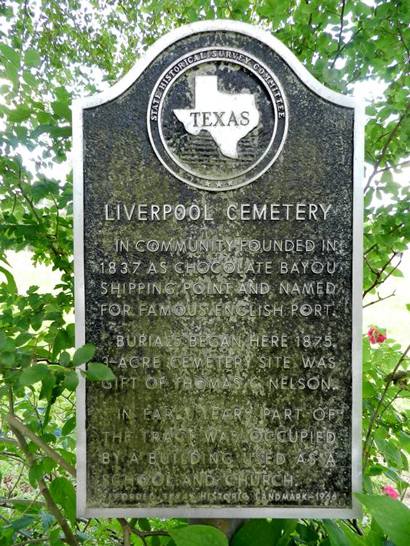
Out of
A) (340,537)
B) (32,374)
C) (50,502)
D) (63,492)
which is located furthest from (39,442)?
(340,537)

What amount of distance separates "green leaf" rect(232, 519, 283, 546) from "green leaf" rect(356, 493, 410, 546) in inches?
18.2

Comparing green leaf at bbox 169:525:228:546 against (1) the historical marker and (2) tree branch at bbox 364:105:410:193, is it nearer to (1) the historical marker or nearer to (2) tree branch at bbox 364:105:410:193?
(1) the historical marker

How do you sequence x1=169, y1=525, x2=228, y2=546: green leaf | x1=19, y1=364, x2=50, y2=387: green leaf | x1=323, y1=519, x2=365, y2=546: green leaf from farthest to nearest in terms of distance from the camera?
x1=323, y1=519, x2=365, y2=546: green leaf < x1=169, y1=525, x2=228, y2=546: green leaf < x1=19, y1=364, x2=50, y2=387: green leaf

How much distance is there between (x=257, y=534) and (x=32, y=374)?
1081mm

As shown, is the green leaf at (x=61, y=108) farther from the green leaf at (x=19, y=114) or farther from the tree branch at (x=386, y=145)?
the tree branch at (x=386, y=145)

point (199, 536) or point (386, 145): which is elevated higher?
point (386, 145)

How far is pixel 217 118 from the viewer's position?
1.68m

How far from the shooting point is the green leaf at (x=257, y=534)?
5.81ft

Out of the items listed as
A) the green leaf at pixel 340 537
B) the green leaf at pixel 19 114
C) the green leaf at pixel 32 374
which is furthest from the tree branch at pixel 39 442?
the green leaf at pixel 19 114

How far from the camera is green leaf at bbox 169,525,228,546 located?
5.02 feet

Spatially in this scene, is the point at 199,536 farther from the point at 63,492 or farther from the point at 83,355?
the point at 83,355

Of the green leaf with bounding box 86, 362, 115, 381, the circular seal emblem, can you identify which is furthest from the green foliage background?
the circular seal emblem

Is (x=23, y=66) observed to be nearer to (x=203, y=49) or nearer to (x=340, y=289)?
(x=203, y=49)

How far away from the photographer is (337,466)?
171 centimetres
